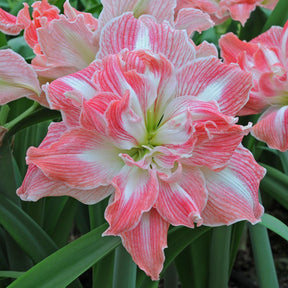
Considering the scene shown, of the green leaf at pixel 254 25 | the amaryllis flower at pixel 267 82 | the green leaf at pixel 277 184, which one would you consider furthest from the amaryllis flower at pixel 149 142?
the green leaf at pixel 254 25

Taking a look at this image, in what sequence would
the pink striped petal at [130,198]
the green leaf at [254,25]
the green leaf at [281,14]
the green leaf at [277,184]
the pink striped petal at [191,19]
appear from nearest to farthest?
the pink striped petal at [130,198]
the pink striped petal at [191,19]
the green leaf at [277,184]
the green leaf at [281,14]
the green leaf at [254,25]

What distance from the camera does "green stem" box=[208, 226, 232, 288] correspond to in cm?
67

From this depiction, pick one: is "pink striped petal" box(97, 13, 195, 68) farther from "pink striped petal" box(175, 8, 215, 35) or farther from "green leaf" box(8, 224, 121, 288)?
"green leaf" box(8, 224, 121, 288)

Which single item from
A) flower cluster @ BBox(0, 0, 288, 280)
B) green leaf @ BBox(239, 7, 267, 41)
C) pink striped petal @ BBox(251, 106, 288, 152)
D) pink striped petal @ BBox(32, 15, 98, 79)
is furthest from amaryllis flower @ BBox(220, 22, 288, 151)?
green leaf @ BBox(239, 7, 267, 41)

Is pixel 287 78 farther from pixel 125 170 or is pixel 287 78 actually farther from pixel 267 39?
pixel 125 170

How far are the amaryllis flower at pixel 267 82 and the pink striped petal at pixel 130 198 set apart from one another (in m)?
0.18

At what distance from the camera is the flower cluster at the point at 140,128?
411mm

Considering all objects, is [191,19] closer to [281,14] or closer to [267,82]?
[267,82]

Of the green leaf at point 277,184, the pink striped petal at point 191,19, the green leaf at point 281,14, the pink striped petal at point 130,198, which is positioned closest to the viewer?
the pink striped petal at point 130,198

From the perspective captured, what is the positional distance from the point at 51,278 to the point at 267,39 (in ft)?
1.45

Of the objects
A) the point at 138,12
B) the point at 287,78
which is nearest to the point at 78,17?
the point at 138,12

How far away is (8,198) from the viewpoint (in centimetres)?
61

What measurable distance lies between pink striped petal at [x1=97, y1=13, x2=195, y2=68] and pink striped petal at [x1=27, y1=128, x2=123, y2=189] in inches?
3.6

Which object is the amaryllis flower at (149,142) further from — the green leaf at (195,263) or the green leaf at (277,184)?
the green leaf at (195,263)
